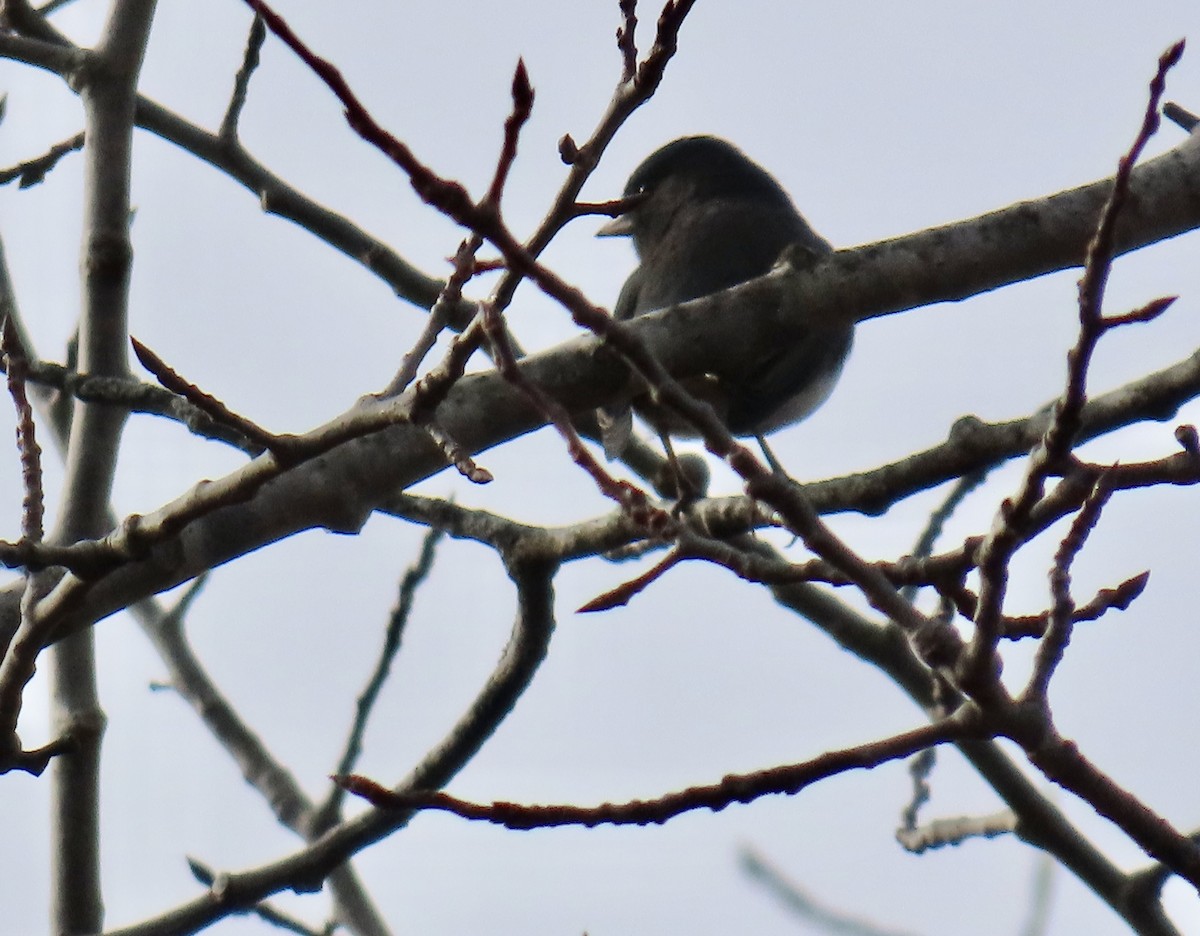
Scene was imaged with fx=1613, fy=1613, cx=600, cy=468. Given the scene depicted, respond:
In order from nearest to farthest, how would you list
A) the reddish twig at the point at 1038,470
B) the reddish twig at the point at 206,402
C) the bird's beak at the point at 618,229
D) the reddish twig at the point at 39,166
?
the reddish twig at the point at 1038,470 < the reddish twig at the point at 206,402 < the reddish twig at the point at 39,166 < the bird's beak at the point at 618,229

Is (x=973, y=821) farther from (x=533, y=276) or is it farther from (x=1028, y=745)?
(x=533, y=276)

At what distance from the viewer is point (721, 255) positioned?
4953 millimetres

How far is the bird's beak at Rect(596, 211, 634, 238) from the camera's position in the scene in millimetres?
6371

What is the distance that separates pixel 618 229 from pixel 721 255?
60.5 inches

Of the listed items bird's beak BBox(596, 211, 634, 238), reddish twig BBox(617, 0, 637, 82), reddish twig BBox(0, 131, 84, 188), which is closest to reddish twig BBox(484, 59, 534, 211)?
reddish twig BBox(617, 0, 637, 82)

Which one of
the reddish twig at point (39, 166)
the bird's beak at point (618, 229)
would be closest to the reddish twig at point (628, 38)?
the reddish twig at point (39, 166)

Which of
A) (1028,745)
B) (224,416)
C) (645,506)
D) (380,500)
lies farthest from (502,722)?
(1028,745)

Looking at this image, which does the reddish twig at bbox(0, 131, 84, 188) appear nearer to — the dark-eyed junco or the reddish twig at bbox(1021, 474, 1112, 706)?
the dark-eyed junco

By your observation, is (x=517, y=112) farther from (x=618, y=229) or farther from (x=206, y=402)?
(x=618, y=229)

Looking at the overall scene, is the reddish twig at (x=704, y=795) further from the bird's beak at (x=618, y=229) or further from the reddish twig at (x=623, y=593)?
the bird's beak at (x=618, y=229)

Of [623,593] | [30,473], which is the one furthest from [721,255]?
[623,593]

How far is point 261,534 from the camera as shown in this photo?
254 centimetres

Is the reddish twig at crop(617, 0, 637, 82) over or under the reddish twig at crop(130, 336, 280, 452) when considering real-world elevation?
over

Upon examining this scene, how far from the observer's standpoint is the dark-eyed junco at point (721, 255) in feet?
12.8
